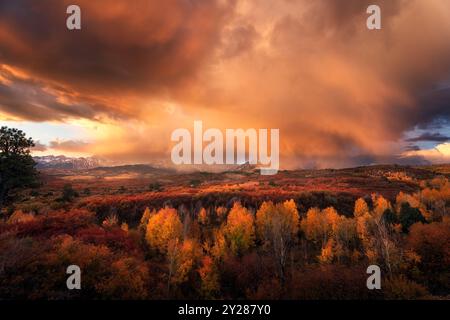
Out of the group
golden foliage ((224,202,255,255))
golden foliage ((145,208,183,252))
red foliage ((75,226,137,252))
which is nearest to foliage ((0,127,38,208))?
red foliage ((75,226,137,252))

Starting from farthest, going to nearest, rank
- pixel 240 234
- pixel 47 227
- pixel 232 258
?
1. pixel 240 234
2. pixel 232 258
3. pixel 47 227

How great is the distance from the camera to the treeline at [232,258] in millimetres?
32281

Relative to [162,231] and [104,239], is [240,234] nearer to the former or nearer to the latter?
[162,231]

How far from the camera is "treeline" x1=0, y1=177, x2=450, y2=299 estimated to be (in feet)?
106

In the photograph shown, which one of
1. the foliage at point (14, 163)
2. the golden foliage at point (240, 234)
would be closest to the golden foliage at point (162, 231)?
the golden foliage at point (240, 234)

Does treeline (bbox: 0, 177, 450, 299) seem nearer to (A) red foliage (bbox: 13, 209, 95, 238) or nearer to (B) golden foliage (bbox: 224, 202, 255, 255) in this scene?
(A) red foliage (bbox: 13, 209, 95, 238)

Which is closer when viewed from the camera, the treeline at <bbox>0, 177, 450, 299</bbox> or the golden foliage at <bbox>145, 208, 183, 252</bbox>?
the treeline at <bbox>0, 177, 450, 299</bbox>

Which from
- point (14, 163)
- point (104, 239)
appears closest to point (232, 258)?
point (104, 239)

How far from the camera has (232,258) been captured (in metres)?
66.8

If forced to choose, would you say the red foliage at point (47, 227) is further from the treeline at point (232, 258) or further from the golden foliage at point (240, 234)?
the golden foliage at point (240, 234)

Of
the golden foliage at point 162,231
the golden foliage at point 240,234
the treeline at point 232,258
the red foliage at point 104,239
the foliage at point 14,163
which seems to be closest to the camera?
the treeline at point 232,258

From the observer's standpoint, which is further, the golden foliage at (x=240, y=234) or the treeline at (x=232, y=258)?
Result: the golden foliage at (x=240, y=234)
